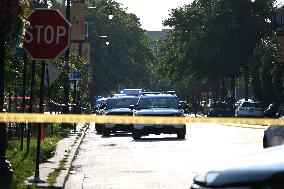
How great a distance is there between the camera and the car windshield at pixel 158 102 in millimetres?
36438

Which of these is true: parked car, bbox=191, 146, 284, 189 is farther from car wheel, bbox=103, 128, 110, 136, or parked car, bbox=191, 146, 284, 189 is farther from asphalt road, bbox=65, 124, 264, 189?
car wheel, bbox=103, 128, 110, 136

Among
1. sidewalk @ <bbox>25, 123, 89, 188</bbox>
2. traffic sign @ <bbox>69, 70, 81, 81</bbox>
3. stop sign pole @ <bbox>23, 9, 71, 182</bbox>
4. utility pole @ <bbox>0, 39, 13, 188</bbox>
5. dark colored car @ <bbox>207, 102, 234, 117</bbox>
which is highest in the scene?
stop sign pole @ <bbox>23, 9, 71, 182</bbox>

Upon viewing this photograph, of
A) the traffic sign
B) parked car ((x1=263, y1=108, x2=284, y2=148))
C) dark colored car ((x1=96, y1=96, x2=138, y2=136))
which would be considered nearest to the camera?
parked car ((x1=263, y1=108, x2=284, y2=148))

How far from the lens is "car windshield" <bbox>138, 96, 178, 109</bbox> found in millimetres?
36438

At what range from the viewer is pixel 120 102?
43062 mm

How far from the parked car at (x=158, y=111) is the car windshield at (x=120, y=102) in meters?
5.08

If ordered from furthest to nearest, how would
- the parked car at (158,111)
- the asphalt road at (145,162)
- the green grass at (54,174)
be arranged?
1. the parked car at (158,111)
2. the asphalt road at (145,162)
3. the green grass at (54,174)

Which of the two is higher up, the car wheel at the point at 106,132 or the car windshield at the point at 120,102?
the car windshield at the point at 120,102

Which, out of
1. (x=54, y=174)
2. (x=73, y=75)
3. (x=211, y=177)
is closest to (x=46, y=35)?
(x=54, y=174)

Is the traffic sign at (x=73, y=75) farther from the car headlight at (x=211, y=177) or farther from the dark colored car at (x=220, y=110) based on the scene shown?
the dark colored car at (x=220, y=110)

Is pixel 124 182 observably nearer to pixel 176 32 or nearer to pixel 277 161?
pixel 277 161

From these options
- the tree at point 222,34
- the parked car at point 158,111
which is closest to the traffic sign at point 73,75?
the parked car at point 158,111

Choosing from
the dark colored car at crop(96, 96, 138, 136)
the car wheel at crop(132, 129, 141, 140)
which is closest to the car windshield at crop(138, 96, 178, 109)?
the car wheel at crop(132, 129, 141, 140)

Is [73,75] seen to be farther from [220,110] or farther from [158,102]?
[220,110]
